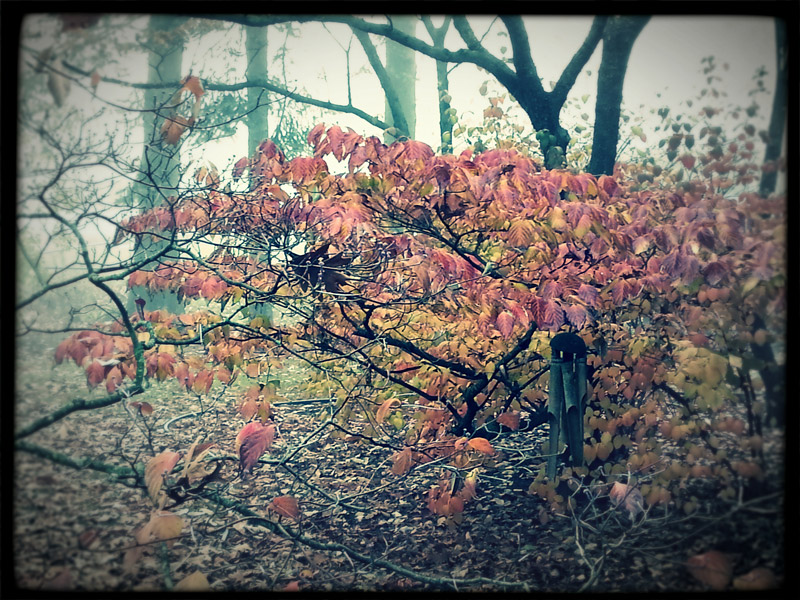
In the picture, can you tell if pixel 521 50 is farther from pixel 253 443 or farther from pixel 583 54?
pixel 253 443

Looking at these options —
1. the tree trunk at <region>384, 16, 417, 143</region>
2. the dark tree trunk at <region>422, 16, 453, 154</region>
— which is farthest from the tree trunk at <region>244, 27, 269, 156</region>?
the dark tree trunk at <region>422, 16, 453, 154</region>

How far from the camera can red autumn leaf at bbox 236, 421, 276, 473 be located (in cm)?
249

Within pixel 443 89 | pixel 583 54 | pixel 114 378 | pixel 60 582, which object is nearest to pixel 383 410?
pixel 114 378

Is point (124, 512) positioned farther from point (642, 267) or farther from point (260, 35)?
point (642, 267)

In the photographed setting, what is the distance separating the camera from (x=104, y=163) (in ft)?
8.84

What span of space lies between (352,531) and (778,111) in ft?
10.6

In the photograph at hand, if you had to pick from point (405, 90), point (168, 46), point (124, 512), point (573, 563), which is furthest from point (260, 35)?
point (573, 563)

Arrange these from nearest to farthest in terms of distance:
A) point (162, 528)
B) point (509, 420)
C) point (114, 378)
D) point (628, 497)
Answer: point (162, 528), point (114, 378), point (628, 497), point (509, 420)

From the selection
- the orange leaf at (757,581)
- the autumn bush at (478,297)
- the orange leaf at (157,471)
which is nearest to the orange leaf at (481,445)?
the autumn bush at (478,297)

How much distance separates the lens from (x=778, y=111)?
237cm

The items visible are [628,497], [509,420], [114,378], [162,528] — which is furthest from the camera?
[509,420]

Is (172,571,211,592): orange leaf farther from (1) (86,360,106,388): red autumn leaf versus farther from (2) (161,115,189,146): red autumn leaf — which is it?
(2) (161,115,189,146): red autumn leaf

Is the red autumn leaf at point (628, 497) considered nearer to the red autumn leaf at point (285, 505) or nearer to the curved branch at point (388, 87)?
the red autumn leaf at point (285, 505)

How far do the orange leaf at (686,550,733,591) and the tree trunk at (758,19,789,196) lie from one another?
1832mm
